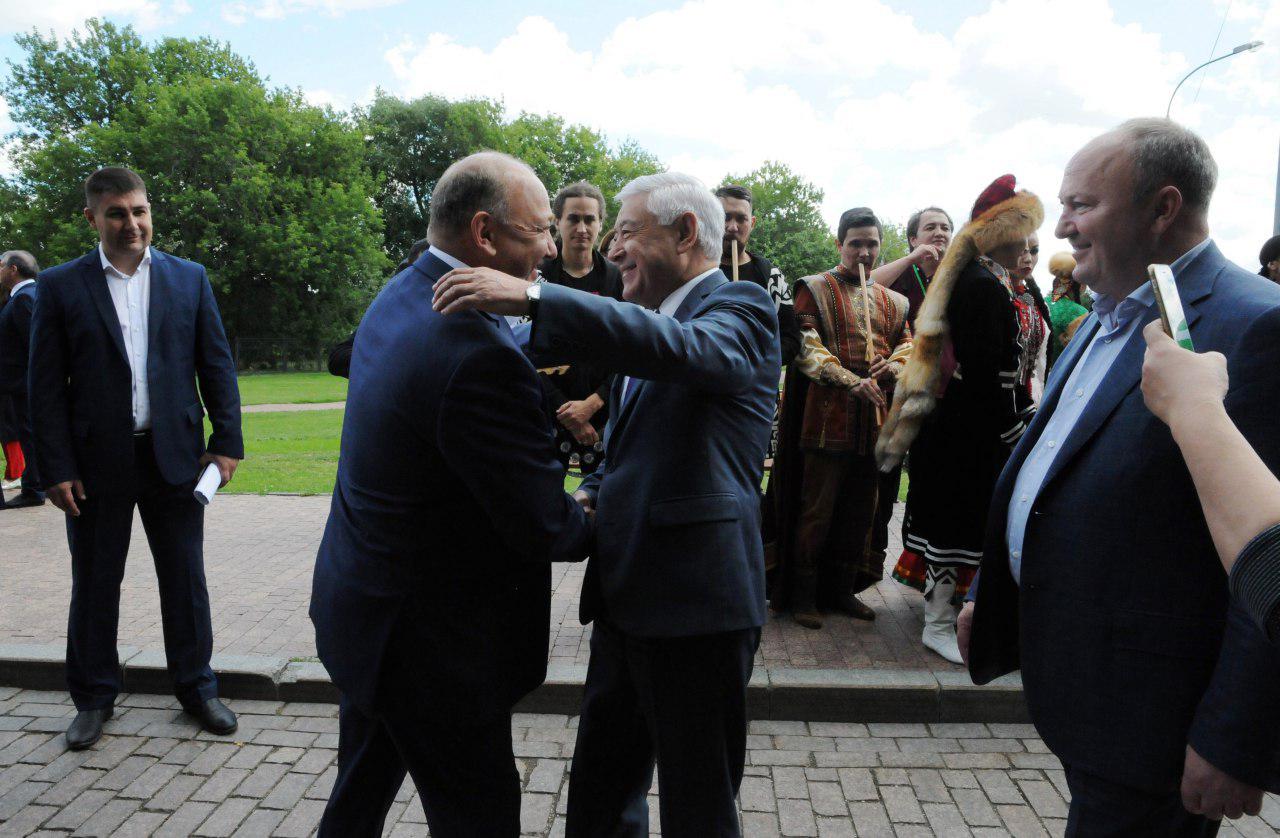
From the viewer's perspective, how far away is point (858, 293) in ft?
16.3

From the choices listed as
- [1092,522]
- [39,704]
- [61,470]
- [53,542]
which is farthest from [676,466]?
[53,542]

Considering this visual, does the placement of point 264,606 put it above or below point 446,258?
below

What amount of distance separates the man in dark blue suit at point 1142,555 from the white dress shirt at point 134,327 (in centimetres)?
370

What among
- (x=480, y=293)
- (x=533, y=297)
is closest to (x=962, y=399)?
(x=533, y=297)

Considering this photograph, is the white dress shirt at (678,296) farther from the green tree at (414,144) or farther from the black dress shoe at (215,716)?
the green tree at (414,144)

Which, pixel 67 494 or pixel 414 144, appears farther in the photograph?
pixel 414 144

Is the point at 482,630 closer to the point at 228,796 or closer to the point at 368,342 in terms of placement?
the point at 368,342

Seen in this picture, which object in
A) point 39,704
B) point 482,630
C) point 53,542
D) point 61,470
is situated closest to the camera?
point 482,630

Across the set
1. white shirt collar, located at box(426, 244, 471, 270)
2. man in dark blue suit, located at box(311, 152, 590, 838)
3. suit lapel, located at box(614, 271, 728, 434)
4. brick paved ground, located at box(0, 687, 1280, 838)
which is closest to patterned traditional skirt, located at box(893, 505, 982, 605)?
brick paved ground, located at box(0, 687, 1280, 838)

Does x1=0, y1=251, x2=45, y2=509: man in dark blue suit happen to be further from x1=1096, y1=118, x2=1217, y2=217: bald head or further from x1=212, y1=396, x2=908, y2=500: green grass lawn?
x1=1096, y1=118, x2=1217, y2=217: bald head

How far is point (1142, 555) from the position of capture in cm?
164

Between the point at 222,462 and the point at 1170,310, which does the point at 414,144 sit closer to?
the point at 222,462

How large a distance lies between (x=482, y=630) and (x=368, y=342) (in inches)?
31.0

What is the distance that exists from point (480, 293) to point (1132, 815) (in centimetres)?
169
